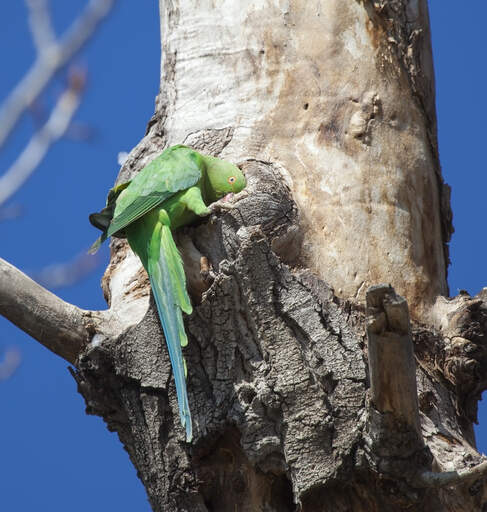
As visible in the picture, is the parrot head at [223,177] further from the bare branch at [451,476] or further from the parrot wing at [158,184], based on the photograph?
the bare branch at [451,476]

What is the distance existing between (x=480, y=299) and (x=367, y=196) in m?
0.59

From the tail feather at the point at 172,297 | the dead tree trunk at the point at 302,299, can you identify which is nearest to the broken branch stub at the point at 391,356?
the dead tree trunk at the point at 302,299

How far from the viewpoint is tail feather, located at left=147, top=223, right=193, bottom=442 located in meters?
3.12

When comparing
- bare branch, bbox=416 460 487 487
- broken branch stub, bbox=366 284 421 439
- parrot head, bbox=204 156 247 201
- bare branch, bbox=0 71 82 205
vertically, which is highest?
parrot head, bbox=204 156 247 201

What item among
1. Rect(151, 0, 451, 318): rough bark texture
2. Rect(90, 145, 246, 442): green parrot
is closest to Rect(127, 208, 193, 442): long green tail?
Rect(90, 145, 246, 442): green parrot

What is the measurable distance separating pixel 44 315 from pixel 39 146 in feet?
3.15

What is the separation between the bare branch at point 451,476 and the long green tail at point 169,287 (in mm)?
788

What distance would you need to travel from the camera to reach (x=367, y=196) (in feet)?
11.8

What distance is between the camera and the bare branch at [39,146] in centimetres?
232

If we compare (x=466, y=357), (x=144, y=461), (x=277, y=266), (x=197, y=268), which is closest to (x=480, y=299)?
(x=466, y=357)

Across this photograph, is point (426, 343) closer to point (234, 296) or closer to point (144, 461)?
point (234, 296)

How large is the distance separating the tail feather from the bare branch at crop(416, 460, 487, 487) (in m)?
0.79

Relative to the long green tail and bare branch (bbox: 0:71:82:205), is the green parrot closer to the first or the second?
the long green tail

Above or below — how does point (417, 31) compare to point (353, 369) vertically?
above
